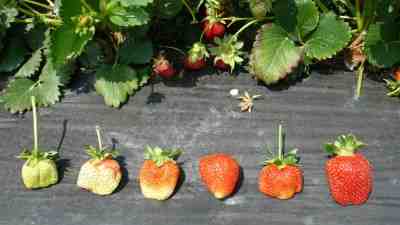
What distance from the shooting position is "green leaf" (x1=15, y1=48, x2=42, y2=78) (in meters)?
1.70

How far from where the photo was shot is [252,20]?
172 centimetres

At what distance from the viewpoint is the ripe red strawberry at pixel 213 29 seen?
5.57 ft

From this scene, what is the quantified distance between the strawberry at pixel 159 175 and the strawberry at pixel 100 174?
74mm

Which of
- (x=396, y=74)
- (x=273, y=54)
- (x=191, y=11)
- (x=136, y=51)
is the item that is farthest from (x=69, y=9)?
(x=396, y=74)

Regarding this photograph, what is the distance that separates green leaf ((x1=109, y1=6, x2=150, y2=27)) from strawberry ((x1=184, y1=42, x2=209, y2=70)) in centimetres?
18

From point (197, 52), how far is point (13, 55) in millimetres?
587

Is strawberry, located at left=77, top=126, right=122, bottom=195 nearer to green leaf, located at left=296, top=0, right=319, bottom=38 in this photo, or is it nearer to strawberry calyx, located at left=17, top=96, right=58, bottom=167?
strawberry calyx, located at left=17, top=96, right=58, bottom=167

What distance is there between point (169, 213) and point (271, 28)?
2.04 feet

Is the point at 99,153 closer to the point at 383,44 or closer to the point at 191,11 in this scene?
the point at 191,11

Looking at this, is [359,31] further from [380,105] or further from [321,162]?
[321,162]

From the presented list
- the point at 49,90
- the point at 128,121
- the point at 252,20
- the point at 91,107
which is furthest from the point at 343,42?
the point at 49,90

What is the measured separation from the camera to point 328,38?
164 cm

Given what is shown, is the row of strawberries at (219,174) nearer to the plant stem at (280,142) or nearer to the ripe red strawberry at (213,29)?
the plant stem at (280,142)

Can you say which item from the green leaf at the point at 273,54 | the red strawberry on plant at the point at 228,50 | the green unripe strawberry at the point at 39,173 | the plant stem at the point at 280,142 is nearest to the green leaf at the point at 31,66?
the green unripe strawberry at the point at 39,173
